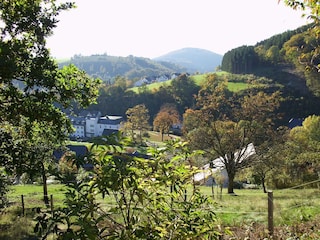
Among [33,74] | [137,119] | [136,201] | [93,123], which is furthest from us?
[93,123]

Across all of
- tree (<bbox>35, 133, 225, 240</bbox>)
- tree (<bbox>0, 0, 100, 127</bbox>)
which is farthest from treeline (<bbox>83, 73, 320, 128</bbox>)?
tree (<bbox>35, 133, 225, 240</bbox>)

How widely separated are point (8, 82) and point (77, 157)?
13.1 ft

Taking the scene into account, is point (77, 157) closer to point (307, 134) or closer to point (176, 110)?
point (307, 134)

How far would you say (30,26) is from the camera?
21.4ft

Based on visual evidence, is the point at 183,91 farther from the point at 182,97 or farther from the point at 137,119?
the point at 137,119

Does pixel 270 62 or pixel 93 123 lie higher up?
pixel 270 62

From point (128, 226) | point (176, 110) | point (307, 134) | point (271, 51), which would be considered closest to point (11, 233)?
point (128, 226)

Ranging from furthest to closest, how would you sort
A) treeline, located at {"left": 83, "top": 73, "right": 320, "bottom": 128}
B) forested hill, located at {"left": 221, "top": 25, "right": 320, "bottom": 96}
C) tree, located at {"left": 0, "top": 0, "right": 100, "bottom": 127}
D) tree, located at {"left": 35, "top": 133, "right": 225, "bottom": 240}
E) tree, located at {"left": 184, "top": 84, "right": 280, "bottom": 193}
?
forested hill, located at {"left": 221, "top": 25, "right": 320, "bottom": 96} < treeline, located at {"left": 83, "top": 73, "right": 320, "bottom": 128} < tree, located at {"left": 184, "top": 84, "right": 280, "bottom": 193} < tree, located at {"left": 0, "top": 0, "right": 100, "bottom": 127} < tree, located at {"left": 35, "top": 133, "right": 225, "bottom": 240}

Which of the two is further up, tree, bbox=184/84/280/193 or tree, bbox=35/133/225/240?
tree, bbox=35/133/225/240

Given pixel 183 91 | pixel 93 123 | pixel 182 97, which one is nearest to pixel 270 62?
pixel 183 91

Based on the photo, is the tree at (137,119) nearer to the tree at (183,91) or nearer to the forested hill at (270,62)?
the tree at (183,91)

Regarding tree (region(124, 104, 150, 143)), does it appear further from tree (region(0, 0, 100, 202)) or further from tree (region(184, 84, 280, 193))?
tree (region(0, 0, 100, 202))

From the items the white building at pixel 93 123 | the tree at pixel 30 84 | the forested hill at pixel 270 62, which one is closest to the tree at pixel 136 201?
the tree at pixel 30 84

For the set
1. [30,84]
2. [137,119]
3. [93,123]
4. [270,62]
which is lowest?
[93,123]
